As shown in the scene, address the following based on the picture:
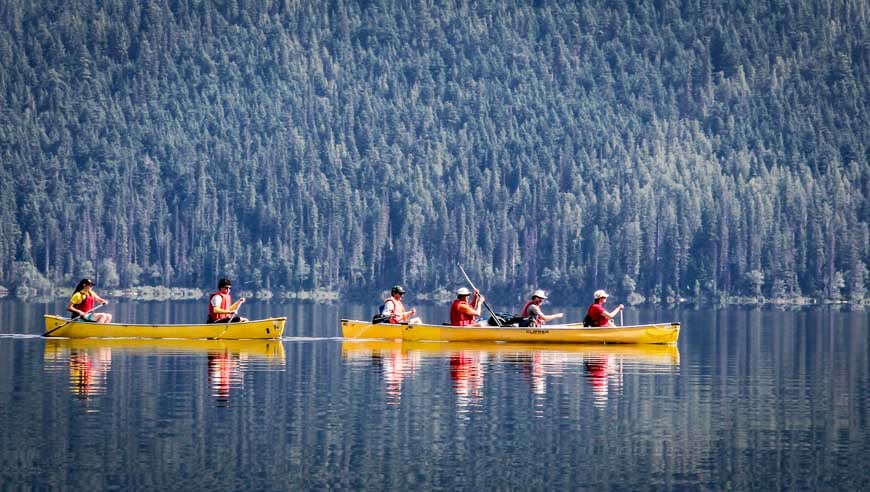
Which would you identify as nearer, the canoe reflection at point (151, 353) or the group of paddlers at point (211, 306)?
the canoe reflection at point (151, 353)

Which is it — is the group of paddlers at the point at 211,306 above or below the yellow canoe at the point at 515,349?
above

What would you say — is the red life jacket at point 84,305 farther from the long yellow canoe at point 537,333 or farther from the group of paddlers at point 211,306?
the long yellow canoe at point 537,333

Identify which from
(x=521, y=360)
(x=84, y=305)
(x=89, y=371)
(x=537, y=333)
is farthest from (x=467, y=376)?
(x=84, y=305)

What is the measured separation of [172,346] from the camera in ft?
221

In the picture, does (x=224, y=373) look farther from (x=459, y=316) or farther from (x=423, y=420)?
(x=459, y=316)

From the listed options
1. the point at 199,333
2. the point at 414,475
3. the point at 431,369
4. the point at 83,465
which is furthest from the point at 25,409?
the point at 199,333

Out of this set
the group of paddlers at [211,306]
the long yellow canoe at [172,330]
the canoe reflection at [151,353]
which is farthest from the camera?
the group of paddlers at [211,306]

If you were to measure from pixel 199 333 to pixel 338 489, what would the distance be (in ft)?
119

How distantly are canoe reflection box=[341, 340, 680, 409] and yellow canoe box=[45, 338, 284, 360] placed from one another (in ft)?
9.77

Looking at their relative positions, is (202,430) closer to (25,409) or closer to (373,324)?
(25,409)

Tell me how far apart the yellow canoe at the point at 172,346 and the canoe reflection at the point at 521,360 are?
2.98m

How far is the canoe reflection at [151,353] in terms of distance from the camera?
163 ft

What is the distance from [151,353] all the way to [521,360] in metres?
13.0

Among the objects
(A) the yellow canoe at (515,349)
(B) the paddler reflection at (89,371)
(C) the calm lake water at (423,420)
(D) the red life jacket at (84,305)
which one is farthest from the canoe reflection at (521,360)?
(D) the red life jacket at (84,305)
